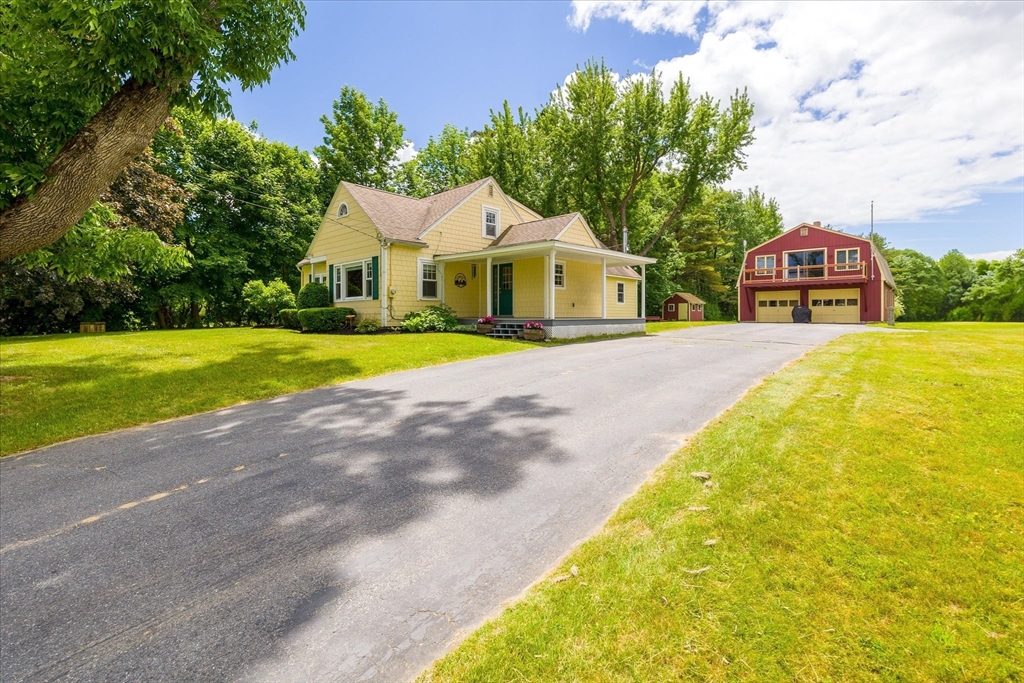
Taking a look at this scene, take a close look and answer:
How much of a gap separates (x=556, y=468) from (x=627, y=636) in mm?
2143

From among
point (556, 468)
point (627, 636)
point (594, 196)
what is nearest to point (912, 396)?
point (556, 468)

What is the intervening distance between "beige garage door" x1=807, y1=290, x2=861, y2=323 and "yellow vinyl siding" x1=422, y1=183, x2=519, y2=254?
84.4ft

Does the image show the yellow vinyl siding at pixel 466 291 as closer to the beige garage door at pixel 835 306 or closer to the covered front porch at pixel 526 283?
the covered front porch at pixel 526 283

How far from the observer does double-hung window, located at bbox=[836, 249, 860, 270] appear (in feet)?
99.6

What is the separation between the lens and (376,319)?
17609mm

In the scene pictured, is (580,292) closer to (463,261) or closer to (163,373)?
(463,261)

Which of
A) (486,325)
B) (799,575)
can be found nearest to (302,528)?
(799,575)

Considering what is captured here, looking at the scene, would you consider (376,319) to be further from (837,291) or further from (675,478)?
(837,291)

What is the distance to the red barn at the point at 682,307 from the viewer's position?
37.8m

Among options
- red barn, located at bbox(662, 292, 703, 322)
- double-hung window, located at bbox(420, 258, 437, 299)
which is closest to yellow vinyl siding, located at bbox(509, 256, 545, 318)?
double-hung window, located at bbox(420, 258, 437, 299)

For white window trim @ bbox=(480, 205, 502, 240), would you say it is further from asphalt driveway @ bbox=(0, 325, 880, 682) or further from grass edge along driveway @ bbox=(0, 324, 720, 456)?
asphalt driveway @ bbox=(0, 325, 880, 682)

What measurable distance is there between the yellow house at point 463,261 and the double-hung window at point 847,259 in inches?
814

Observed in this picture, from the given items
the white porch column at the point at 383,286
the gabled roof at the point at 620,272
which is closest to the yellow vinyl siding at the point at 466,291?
the white porch column at the point at 383,286

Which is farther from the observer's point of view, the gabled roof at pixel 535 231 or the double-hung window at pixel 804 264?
the double-hung window at pixel 804 264
